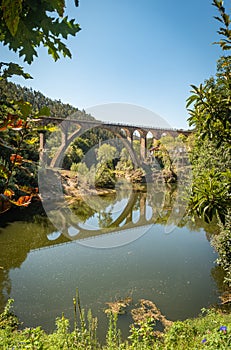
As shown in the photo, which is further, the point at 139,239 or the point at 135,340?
the point at 139,239

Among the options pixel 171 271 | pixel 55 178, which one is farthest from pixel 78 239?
pixel 55 178

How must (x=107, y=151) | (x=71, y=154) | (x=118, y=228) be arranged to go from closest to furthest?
(x=118, y=228), (x=71, y=154), (x=107, y=151)

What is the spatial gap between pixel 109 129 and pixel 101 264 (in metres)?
22.1

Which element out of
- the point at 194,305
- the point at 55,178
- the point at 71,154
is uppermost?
the point at 71,154

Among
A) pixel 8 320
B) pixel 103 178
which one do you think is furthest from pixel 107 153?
pixel 8 320

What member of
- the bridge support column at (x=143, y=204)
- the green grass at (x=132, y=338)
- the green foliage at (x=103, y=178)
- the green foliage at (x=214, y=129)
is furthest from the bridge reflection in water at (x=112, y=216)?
the green foliage at (x=214, y=129)

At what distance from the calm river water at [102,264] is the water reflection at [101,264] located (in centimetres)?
2

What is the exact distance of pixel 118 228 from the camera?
11016 mm

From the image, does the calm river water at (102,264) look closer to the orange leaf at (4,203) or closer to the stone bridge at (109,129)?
the orange leaf at (4,203)

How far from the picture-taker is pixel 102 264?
688 centimetres

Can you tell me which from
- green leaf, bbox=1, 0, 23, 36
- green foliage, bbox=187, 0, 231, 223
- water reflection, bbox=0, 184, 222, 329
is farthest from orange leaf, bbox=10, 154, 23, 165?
water reflection, bbox=0, 184, 222, 329

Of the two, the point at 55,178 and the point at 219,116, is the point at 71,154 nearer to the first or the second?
the point at 55,178

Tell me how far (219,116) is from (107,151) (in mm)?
26739

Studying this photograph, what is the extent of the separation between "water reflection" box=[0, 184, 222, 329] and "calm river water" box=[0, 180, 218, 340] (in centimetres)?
2
